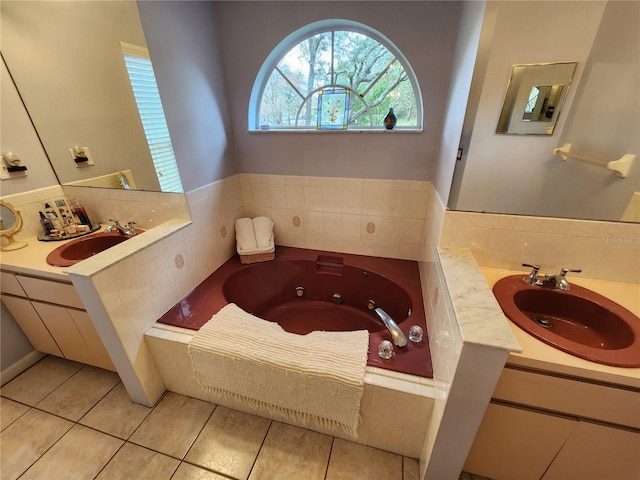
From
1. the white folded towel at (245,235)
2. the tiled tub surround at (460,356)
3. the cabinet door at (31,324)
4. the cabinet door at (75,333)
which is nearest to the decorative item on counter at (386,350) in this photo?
the tiled tub surround at (460,356)

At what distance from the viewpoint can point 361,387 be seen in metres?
1.04

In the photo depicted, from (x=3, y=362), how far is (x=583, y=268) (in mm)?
3234

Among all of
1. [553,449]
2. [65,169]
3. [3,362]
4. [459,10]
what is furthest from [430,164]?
[3,362]

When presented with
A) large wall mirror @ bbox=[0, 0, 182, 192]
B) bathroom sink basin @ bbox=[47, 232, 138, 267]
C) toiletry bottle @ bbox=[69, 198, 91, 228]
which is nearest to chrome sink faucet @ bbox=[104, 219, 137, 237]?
bathroom sink basin @ bbox=[47, 232, 138, 267]

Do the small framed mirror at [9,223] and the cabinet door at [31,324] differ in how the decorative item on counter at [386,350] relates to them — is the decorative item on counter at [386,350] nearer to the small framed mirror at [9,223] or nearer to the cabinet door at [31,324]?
the cabinet door at [31,324]

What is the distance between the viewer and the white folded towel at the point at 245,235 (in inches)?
77.0

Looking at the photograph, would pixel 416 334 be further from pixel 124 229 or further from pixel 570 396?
pixel 124 229

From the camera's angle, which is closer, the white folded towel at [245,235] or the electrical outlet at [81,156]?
the electrical outlet at [81,156]

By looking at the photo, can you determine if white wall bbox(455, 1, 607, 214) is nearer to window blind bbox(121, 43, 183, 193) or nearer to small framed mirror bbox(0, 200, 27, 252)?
window blind bbox(121, 43, 183, 193)

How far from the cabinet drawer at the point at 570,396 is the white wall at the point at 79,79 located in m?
1.97

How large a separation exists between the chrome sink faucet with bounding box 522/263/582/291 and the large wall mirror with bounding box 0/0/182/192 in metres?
1.86

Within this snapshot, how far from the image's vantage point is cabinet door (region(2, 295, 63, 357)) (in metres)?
1.48

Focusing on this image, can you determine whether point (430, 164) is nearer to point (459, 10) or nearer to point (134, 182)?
point (459, 10)

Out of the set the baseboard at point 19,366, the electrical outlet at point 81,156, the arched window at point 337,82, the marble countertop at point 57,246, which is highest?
the arched window at point 337,82
